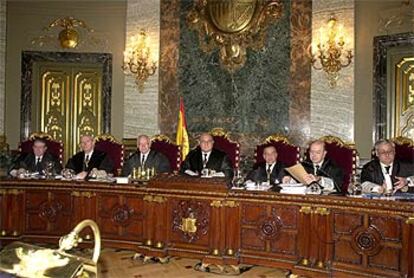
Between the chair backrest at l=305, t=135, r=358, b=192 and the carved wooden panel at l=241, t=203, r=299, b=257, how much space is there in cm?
104

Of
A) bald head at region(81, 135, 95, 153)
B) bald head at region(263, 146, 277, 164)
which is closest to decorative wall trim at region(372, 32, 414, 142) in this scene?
bald head at region(263, 146, 277, 164)

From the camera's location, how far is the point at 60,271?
1.77m

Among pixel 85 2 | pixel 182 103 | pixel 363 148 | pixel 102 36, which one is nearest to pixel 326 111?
pixel 363 148

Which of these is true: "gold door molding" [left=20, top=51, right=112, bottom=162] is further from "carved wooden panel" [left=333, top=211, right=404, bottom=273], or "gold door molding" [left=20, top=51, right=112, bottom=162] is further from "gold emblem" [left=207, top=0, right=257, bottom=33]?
"carved wooden panel" [left=333, top=211, right=404, bottom=273]

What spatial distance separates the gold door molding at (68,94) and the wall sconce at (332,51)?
11.2ft

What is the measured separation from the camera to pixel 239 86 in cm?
684

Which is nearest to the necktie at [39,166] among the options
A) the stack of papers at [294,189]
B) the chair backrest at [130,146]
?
the chair backrest at [130,146]

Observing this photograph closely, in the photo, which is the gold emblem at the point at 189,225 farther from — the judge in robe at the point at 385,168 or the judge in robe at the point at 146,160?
the judge in robe at the point at 385,168

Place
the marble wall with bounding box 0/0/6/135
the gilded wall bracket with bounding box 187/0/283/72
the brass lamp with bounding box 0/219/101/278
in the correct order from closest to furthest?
the brass lamp with bounding box 0/219/101/278
the gilded wall bracket with bounding box 187/0/283/72
the marble wall with bounding box 0/0/6/135

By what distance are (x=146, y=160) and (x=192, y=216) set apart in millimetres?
1505

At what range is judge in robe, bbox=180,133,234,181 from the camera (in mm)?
5500

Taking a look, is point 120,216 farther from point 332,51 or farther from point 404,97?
point 404,97

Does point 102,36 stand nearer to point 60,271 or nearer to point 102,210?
point 102,210

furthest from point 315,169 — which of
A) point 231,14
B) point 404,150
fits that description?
point 231,14
